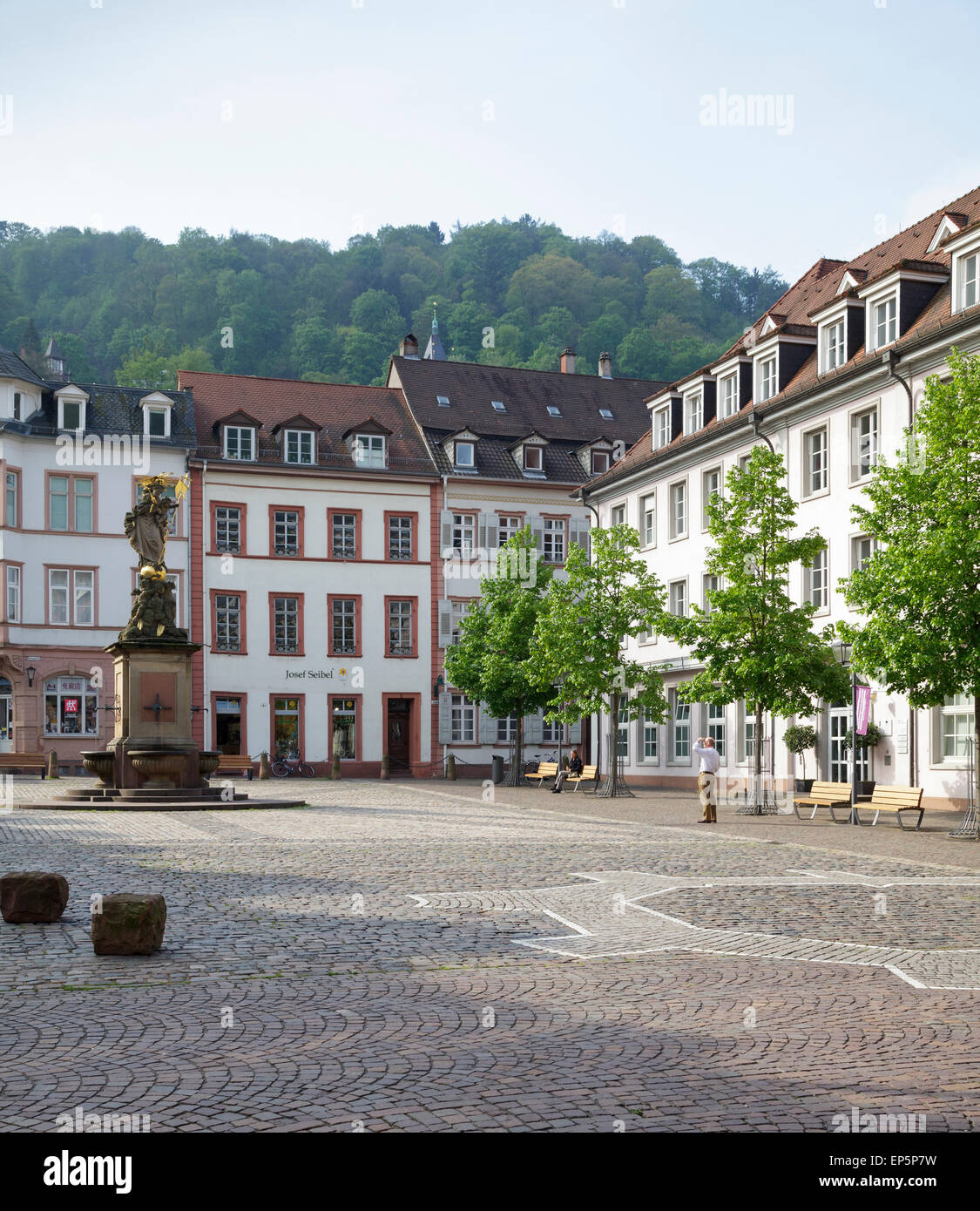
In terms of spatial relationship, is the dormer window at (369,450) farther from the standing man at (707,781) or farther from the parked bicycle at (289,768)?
the standing man at (707,781)

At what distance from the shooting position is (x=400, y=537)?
2142 inches

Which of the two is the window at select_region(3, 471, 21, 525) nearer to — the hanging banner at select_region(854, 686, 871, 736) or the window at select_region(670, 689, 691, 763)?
the window at select_region(670, 689, 691, 763)

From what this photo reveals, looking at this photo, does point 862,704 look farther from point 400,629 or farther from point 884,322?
point 400,629

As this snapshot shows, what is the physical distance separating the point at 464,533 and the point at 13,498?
55.5ft

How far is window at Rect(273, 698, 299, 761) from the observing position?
5181 cm

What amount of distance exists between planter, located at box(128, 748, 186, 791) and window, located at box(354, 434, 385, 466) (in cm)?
2795

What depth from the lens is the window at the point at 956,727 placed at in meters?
28.8

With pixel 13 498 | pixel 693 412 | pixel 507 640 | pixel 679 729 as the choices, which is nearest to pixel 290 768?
pixel 507 640

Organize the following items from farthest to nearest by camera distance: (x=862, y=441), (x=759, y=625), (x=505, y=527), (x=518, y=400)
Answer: (x=518, y=400)
(x=505, y=527)
(x=862, y=441)
(x=759, y=625)

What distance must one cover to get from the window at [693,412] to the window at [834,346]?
22.8 feet

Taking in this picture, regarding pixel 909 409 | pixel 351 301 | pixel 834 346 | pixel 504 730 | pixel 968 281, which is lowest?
pixel 504 730

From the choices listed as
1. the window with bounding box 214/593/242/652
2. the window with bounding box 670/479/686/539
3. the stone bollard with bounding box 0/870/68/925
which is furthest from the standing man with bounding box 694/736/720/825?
the window with bounding box 214/593/242/652

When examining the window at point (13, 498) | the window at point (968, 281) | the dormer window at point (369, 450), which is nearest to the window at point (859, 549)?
the window at point (968, 281)

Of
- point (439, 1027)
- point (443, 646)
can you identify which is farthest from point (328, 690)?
point (439, 1027)
